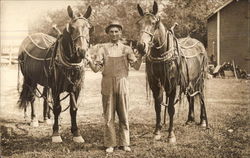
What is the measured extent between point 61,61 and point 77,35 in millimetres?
510

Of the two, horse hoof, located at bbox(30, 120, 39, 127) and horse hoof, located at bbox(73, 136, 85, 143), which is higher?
horse hoof, located at bbox(30, 120, 39, 127)

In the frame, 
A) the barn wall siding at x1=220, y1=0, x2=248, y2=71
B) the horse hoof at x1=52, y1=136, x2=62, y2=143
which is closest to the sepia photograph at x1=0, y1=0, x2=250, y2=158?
the horse hoof at x1=52, y1=136, x2=62, y2=143

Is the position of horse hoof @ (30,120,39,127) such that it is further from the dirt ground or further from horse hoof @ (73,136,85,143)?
horse hoof @ (73,136,85,143)

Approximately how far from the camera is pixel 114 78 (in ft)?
11.6

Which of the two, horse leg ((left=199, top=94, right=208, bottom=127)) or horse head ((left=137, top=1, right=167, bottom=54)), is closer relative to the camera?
horse head ((left=137, top=1, right=167, bottom=54))

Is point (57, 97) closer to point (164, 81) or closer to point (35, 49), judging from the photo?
point (35, 49)

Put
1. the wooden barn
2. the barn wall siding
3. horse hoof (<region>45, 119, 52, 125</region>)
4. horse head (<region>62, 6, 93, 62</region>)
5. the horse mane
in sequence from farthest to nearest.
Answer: the wooden barn < the barn wall siding < horse hoof (<region>45, 119, 52, 125</region>) < the horse mane < horse head (<region>62, 6, 93, 62</region>)

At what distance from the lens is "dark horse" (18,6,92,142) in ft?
11.4

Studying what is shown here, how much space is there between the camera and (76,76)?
3.89 meters

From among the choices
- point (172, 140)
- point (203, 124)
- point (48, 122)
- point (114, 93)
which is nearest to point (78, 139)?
point (114, 93)

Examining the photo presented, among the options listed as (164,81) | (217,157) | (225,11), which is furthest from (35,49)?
(225,11)

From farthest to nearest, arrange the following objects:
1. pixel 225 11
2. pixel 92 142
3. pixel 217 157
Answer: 1. pixel 225 11
2. pixel 92 142
3. pixel 217 157

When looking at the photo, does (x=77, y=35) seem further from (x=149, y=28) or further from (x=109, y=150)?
(x=109, y=150)

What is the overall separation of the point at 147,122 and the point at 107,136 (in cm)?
144
